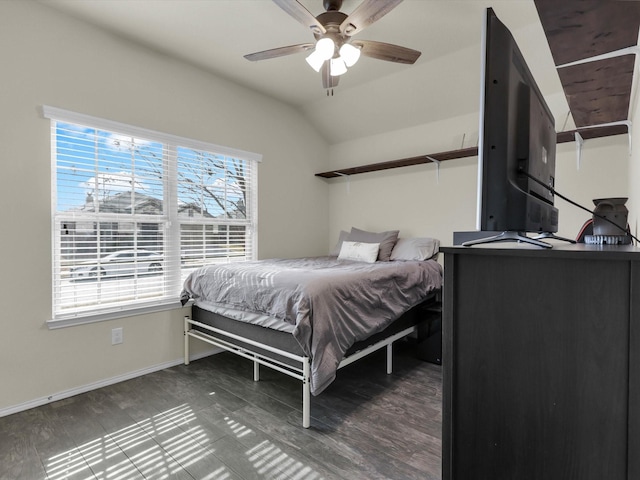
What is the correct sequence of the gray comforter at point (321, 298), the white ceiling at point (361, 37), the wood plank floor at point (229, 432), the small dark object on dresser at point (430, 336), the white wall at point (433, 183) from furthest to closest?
1. the small dark object on dresser at point (430, 336)
2. the white wall at point (433, 183)
3. the white ceiling at point (361, 37)
4. the gray comforter at point (321, 298)
5. the wood plank floor at point (229, 432)

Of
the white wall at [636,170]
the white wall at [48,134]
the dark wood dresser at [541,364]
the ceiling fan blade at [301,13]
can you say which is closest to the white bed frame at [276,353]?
the white wall at [48,134]

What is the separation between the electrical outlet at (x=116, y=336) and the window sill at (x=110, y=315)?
0.33 ft

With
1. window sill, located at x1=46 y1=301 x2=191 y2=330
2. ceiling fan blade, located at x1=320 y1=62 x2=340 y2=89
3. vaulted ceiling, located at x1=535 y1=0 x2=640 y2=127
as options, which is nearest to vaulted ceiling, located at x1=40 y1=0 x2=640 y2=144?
vaulted ceiling, located at x1=535 y1=0 x2=640 y2=127

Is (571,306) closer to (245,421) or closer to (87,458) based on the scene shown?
(245,421)

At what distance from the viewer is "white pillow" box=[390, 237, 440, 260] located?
3.35 meters

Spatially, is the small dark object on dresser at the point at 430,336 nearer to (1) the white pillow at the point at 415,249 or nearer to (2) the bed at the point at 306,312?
(2) the bed at the point at 306,312

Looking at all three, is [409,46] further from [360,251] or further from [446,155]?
[360,251]

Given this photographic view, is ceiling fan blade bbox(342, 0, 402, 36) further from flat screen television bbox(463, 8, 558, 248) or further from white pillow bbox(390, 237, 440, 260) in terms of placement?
white pillow bbox(390, 237, 440, 260)

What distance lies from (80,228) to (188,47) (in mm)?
1678

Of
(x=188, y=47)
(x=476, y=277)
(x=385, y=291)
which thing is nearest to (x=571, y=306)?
(x=476, y=277)

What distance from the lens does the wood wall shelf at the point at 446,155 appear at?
8.28ft

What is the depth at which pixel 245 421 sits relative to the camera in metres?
2.02

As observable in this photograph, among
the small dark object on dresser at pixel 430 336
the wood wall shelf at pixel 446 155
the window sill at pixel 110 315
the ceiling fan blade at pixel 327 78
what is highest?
the ceiling fan blade at pixel 327 78

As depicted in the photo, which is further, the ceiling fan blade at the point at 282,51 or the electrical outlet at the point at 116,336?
the electrical outlet at the point at 116,336
